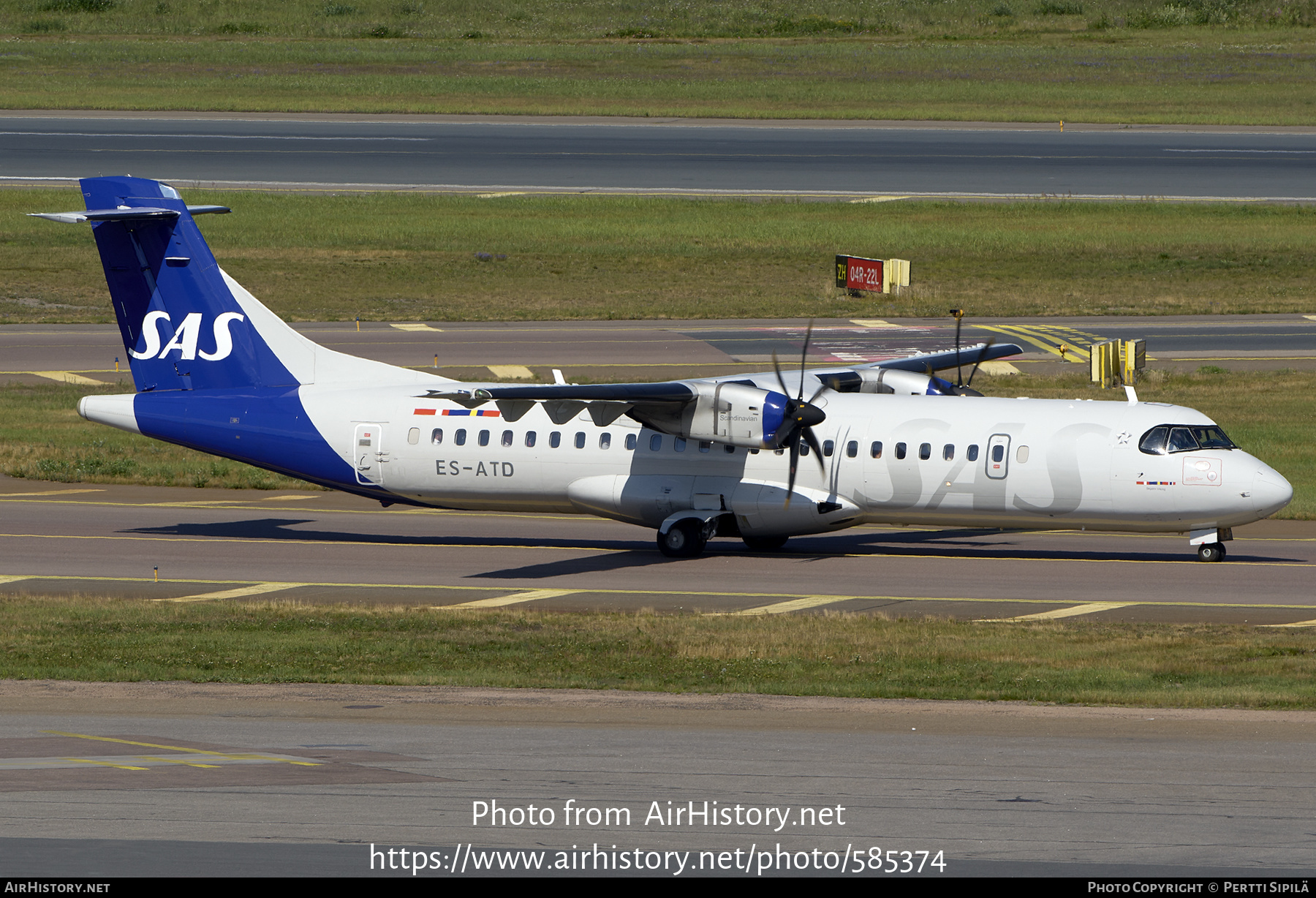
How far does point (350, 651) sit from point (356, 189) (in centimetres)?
6263

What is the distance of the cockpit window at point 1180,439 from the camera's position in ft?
101

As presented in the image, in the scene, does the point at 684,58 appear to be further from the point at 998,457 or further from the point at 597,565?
the point at 998,457

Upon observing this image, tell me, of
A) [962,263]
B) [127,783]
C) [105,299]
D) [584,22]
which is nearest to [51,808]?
[127,783]

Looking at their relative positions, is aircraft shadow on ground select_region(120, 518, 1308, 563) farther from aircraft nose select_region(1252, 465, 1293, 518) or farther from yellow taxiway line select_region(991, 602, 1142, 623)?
yellow taxiway line select_region(991, 602, 1142, 623)

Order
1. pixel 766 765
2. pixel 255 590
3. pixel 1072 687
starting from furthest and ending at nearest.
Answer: pixel 255 590 → pixel 1072 687 → pixel 766 765

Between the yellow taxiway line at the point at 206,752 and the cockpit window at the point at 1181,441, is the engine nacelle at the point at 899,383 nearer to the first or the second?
the cockpit window at the point at 1181,441

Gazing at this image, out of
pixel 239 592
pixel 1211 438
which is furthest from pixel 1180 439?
pixel 239 592

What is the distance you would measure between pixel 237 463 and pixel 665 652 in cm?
2218

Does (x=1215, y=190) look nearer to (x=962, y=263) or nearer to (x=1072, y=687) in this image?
(x=962, y=263)

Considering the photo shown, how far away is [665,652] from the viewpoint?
2498cm

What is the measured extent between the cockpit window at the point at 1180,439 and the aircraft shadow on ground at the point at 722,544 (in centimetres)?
285

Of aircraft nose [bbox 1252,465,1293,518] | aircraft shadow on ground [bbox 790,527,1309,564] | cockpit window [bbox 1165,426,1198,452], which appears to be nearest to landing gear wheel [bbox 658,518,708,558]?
aircraft shadow on ground [bbox 790,527,1309,564]

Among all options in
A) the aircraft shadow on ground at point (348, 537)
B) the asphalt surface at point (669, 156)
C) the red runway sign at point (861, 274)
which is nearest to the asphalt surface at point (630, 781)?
the aircraft shadow on ground at point (348, 537)

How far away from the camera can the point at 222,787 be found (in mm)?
16406
